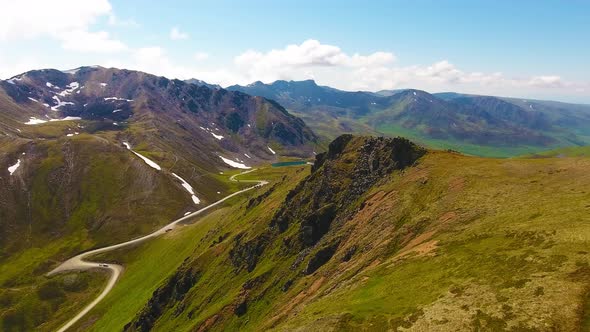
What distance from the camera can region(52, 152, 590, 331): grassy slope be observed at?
143 ft

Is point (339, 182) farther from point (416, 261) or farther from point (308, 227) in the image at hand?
point (416, 261)

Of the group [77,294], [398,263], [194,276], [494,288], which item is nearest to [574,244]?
[494,288]

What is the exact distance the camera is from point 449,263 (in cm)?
5684

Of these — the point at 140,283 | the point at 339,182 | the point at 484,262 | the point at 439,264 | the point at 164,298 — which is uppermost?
the point at 339,182

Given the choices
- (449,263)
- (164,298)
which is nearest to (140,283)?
(164,298)

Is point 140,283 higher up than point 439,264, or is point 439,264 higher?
point 439,264

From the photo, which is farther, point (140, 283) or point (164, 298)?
point (140, 283)

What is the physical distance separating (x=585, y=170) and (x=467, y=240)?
3283cm

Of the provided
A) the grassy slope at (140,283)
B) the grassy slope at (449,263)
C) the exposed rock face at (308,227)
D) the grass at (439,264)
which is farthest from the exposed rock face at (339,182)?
the grassy slope at (140,283)

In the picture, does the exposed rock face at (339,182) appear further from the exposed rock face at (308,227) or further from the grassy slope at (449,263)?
the grassy slope at (449,263)

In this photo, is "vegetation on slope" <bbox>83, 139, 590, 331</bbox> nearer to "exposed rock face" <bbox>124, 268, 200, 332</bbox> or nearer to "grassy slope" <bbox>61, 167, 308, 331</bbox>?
"exposed rock face" <bbox>124, 268, 200, 332</bbox>

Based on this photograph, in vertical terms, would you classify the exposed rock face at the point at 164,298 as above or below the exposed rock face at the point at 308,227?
below

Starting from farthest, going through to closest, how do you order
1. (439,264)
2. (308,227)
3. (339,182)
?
(339,182)
(308,227)
(439,264)

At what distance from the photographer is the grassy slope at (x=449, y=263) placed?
43.6 meters
